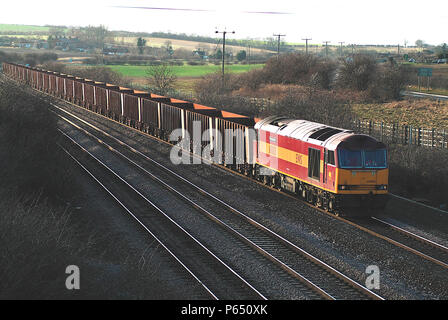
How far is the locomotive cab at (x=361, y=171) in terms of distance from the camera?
773 inches

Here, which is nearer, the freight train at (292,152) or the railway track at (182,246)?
the railway track at (182,246)

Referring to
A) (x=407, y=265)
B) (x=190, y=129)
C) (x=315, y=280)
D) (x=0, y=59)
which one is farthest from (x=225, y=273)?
(x=0, y=59)

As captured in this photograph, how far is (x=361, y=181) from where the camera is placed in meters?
19.8

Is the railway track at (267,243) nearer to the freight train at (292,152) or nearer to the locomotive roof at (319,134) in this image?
the freight train at (292,152)

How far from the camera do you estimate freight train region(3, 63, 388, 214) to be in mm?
19828

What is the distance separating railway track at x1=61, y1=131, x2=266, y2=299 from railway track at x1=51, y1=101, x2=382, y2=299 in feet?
4.75

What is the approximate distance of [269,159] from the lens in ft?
80.8

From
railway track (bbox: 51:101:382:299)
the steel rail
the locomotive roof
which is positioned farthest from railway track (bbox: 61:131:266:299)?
the steel rail

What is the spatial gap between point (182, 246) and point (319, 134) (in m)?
7.30

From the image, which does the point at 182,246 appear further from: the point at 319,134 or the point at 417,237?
the point at 417,237

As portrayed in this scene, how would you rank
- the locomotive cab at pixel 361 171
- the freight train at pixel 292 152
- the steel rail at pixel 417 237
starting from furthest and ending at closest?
the freight train at pixel 292 152 → the locomotive cab at pixel 361 171 → the steel rail at pixel 417 237

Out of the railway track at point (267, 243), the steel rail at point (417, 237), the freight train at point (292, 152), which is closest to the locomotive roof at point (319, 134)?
the freight train at point (292, 152)

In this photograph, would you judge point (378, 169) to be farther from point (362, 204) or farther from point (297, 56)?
point (297, 56)
